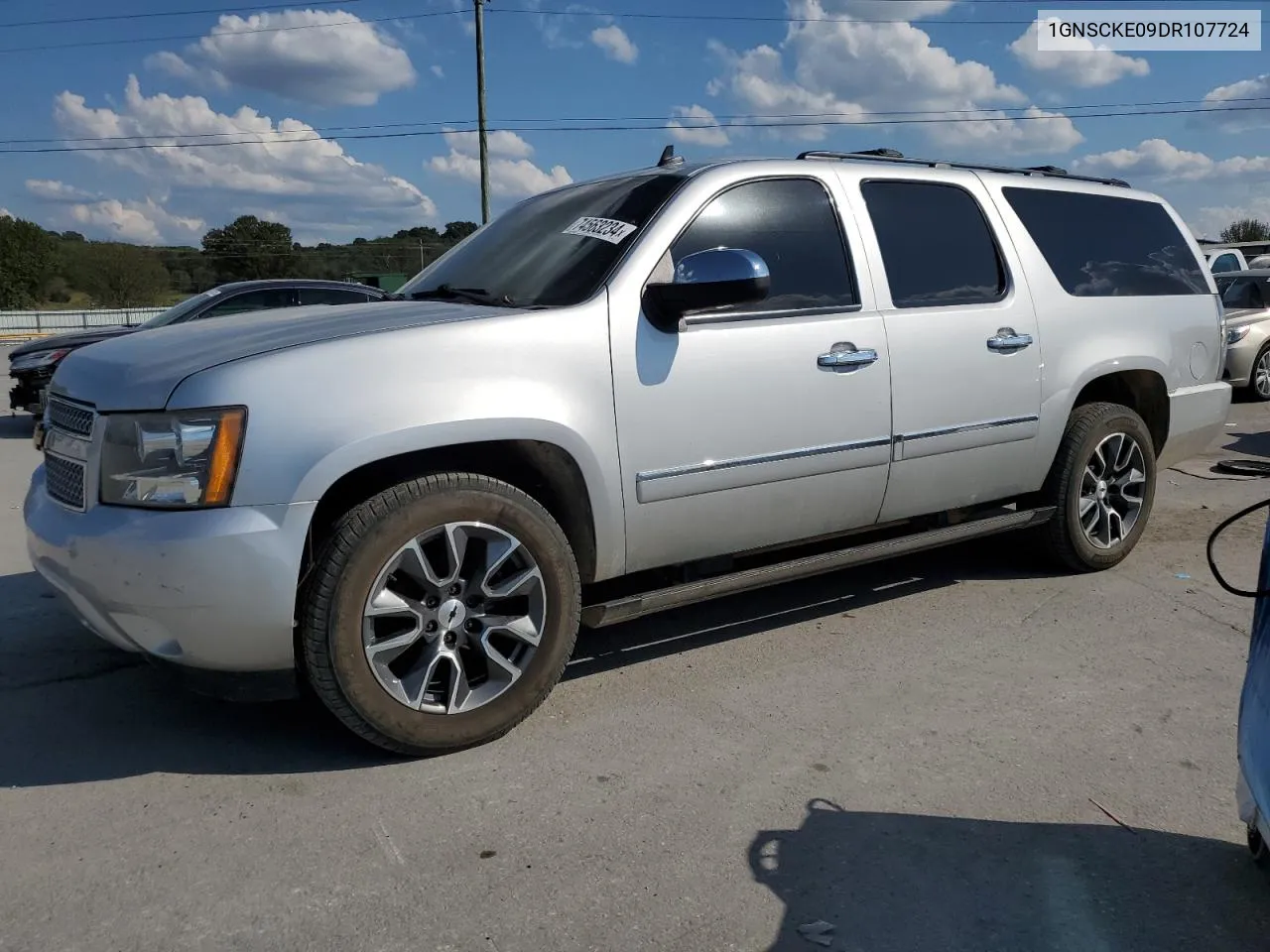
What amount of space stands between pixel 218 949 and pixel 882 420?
9.36 feet

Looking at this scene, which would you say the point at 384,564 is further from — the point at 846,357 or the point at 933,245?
the point at 933,245

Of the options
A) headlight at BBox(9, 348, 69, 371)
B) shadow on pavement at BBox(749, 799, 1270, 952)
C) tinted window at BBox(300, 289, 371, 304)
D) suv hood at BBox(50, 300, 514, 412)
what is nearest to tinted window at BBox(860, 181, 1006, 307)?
suv hood at BBox(50, 300, 514, 412)

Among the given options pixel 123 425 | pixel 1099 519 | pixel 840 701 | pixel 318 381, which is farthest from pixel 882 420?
pixel 123 425

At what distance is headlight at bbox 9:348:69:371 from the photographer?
9.84 metres

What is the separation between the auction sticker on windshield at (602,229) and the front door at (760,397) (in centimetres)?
19

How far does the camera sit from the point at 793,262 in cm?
388

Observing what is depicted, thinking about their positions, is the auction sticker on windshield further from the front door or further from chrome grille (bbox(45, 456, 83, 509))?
chrome grille (bbox(45, 456, 83, 509))

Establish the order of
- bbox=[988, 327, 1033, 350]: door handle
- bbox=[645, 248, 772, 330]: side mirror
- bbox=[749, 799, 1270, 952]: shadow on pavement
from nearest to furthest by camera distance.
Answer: bbox=[749, 799, 1270, 952]: shadow on pavement → bbox=[645, 248, 772, 330]: side mirror → bbox=[988, 327, 1033, 350]: door handle

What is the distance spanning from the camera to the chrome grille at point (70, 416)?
10.1 ft

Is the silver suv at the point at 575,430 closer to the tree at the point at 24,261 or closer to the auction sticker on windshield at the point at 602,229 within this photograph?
the auction sticker on windshield at the point at 602,229

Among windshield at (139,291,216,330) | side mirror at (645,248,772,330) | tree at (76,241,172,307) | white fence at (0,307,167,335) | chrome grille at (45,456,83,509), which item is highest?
tree at (76,241,172,307)

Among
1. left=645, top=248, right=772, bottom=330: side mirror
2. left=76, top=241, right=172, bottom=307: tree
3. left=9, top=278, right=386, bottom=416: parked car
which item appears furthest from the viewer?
left=76, top=241, right=172, bottom=307: tree

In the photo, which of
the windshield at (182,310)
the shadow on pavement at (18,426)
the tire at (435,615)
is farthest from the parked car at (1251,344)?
the shadow on pavement at (18,426)

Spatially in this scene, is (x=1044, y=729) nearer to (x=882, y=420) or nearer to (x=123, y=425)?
(x=882, y=420)
